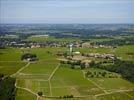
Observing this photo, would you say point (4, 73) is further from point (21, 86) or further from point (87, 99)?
point (87, 99)

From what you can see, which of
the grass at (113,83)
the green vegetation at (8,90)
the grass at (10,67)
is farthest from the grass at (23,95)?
the grass at (113,83)

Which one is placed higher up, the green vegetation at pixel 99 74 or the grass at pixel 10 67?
the grass at pixel 10 67

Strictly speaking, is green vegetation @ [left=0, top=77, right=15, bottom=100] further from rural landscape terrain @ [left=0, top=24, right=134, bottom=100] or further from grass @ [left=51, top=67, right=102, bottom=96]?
grass @ [left=51, top=67, right=102, bottom=96]

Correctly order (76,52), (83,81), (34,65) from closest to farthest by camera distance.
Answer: (83,81) < (34,65) < (76,52)

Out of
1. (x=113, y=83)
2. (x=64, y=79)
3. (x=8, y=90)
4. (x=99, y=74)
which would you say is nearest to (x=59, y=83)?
(x=64, y=79)

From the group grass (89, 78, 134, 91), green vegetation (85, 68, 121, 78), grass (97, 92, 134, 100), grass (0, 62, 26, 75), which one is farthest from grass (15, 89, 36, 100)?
green vegetation (85, 68, 121, 78)

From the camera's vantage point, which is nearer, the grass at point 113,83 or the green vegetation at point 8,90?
the green vegetation at point 8,90

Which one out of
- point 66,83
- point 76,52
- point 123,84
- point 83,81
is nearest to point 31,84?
point 66,83

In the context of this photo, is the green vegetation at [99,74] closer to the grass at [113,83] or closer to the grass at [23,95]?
the grass at [113,83]

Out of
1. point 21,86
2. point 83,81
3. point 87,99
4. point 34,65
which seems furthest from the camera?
point 34,65

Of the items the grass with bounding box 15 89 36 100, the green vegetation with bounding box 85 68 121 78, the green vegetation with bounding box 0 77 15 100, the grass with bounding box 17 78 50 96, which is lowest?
the green vegetation with bounding box 85 68 121 78

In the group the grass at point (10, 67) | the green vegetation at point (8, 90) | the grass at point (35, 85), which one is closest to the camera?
the green vegetation at point (8, 90)
